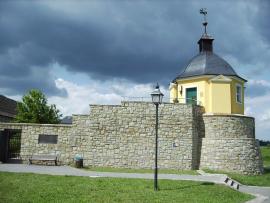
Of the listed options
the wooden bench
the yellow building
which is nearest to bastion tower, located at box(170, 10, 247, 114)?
the yellow building

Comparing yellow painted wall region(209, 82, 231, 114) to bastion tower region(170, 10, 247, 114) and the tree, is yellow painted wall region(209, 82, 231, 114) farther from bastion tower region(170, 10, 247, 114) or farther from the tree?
the tree

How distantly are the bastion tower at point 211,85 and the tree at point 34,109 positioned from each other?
10629 mm

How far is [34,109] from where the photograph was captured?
90.5ft

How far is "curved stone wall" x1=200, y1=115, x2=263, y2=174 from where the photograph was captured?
2152 cm

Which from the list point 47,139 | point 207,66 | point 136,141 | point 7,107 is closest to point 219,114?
point 207,66

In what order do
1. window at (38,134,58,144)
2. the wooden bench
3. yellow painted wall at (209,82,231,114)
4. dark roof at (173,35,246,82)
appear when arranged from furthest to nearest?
dark roof at (173,35,246,82) → yellow painted wall at (209,82,231,114) → window at (38,134,58,144) → the wooden bench

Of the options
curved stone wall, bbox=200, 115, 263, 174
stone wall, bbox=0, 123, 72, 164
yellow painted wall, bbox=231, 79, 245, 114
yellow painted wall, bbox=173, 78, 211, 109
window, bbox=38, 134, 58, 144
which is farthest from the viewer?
yellow painted wall, bbox=231, 79, 245, 114

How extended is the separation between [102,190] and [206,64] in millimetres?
15272

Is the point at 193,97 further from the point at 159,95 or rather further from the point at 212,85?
the point at 159,95

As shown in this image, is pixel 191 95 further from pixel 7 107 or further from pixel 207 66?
pixel 7 107

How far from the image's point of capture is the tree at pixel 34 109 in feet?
89.7

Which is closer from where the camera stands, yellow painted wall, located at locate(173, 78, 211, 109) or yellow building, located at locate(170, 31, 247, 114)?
yellow building, located at locate(170, 31, 247, 114)

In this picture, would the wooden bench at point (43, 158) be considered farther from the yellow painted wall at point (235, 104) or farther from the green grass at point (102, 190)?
the yellow painted wall at point (235, 104)

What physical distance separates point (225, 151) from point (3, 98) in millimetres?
26727
